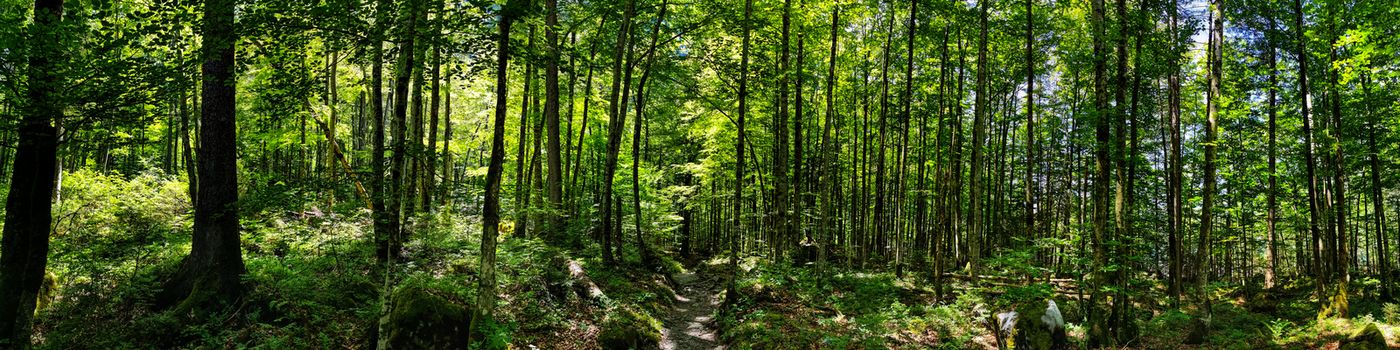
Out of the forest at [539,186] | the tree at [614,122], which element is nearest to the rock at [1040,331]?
the forest at [539,186]

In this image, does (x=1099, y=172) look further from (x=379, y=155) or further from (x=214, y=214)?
(x=214, y=214)

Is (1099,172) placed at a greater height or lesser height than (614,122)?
lesser

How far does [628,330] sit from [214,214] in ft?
20.2

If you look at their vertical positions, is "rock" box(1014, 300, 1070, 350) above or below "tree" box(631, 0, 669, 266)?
below

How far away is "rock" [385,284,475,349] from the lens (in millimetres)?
7477

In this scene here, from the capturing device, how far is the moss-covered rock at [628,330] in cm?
962

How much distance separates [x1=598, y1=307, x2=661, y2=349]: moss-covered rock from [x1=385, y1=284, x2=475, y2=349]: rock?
2455 millimetres

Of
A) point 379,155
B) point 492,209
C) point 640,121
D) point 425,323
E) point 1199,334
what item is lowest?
point 1199,334

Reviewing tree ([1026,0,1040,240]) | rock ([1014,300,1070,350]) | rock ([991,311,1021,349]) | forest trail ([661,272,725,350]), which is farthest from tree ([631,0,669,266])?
rock ([1014,300,1070,350])

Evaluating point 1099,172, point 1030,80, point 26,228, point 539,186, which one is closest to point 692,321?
point 539,186

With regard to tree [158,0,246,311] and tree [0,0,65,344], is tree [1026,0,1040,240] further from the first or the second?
tree [0,0,65,344]

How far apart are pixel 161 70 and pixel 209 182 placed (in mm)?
2889

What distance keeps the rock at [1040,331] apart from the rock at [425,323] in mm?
8549

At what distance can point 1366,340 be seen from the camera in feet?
Result: 35.4
